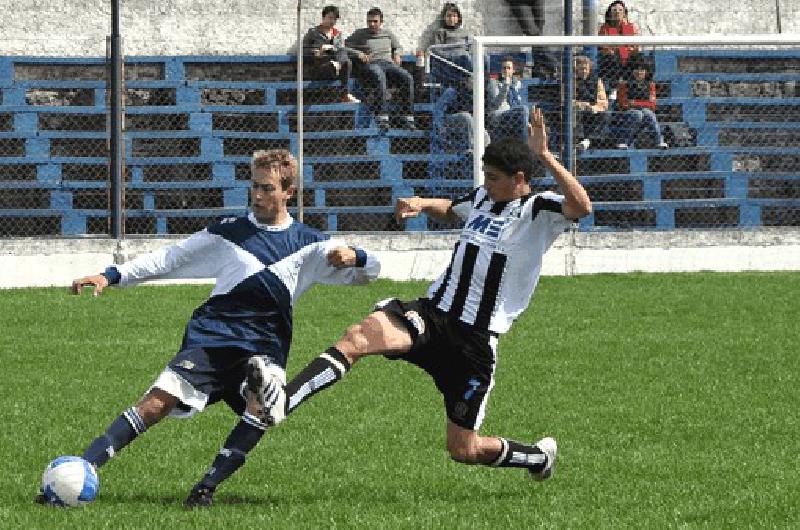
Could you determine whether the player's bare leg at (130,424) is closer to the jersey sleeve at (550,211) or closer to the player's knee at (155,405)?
the player's knee at (155,405)

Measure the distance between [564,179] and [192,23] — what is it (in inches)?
626

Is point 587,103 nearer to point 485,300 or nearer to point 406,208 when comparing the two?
point 406,208

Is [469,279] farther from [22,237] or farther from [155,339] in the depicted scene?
[22,237]

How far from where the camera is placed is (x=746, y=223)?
19.3 meters

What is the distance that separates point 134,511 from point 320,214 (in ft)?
38.7

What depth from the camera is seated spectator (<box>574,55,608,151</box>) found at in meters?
18.5

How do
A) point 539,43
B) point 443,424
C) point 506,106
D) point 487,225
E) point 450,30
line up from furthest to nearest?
point 450,30 → point 506,106 → point 539,43 → point 443,424 → point 487,225

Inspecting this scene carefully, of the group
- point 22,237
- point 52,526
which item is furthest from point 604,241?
point 52,526

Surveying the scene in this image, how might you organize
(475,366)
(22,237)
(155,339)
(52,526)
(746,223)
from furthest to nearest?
(746,223), (22,237), (155,339), (475,366), (52,526)

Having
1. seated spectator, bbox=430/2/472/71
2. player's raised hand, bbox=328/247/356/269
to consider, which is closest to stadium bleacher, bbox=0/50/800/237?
seated spectator, bbox=430/2/472/71

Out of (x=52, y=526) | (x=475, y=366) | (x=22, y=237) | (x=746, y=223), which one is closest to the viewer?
(x=52, y=526)

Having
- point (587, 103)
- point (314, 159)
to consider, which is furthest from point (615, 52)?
point (314, 159)

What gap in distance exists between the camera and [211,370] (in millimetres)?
7270

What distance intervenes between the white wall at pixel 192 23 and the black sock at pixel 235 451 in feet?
48.8
